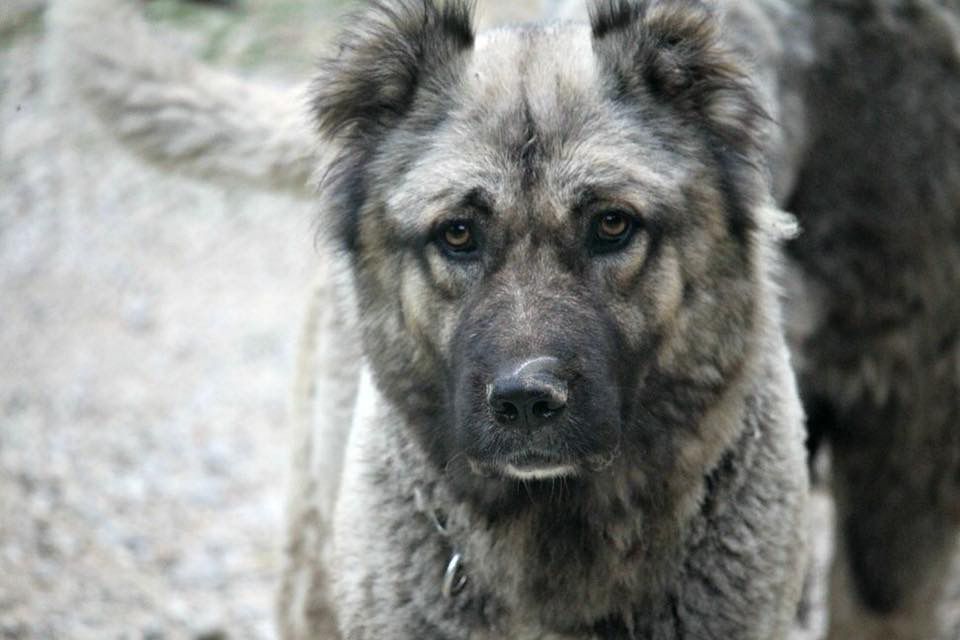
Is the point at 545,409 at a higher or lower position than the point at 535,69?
lower

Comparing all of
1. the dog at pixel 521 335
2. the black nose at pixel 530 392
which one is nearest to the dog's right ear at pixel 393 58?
the dog at pixel 521 335

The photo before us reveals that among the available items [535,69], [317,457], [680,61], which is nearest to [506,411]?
[535,69]

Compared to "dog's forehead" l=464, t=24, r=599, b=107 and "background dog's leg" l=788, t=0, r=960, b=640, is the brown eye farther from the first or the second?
"background dog's leg" l=788, t=0, r=960, b=640

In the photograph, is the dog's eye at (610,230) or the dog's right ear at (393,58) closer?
the dog's eye at (610,230)

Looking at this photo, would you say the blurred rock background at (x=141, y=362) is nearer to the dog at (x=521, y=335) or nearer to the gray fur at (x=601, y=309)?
the dog at (x=521, y=335)

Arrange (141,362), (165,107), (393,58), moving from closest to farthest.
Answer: (393,58) < (165,107) < (141,362)

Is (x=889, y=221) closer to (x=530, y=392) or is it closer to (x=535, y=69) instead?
(x=535, y=69)

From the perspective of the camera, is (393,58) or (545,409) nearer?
(545,409)

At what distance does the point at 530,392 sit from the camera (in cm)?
323

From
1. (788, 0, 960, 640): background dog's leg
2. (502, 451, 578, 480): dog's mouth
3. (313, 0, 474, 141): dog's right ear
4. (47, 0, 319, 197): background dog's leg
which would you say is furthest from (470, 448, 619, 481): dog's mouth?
(788, 0, 960, 640): background dog's leg

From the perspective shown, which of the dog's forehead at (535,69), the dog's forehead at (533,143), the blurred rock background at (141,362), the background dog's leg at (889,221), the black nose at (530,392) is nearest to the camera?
the black nose at (530,392)

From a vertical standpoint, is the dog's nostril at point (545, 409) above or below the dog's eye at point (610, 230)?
below

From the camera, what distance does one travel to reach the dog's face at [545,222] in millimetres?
3396

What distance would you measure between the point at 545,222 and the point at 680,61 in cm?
59
